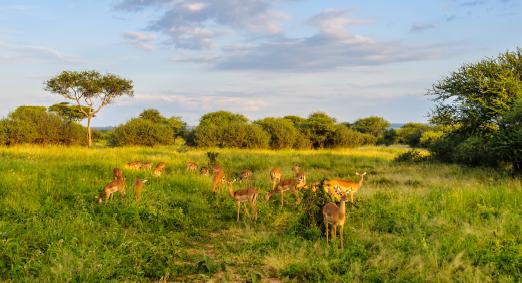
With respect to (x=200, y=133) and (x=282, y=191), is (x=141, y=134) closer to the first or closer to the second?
(x=200, y=133)

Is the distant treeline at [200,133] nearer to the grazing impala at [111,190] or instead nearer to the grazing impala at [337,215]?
the grazing impala at [111,190]

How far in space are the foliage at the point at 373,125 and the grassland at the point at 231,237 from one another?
54.9 metres

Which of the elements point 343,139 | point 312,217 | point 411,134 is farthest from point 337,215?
point 411,134

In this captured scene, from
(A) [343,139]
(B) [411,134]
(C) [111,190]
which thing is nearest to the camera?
(C) [111,190]

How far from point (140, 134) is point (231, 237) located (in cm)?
3025

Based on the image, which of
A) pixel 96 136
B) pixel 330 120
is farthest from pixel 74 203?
pixel 96 136

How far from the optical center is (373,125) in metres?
66.2

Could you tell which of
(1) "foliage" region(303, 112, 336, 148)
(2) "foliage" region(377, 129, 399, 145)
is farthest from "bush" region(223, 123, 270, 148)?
(2) "foliage" region(377, 129, 399, 145)

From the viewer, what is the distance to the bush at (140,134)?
3584cm

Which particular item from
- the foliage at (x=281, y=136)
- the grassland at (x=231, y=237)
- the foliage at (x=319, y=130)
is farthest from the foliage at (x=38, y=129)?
the foliage at (x=319, y=130)

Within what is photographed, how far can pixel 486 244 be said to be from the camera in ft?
22.2

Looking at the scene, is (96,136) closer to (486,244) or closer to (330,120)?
(330,120)

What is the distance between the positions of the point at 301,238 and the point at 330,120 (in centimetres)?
3950

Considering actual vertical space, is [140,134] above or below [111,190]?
above
